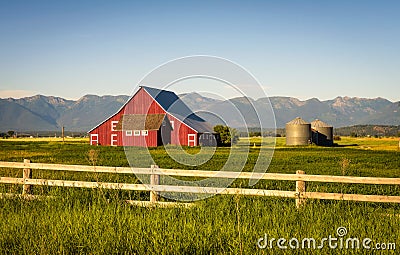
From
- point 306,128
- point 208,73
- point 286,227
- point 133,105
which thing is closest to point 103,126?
point 133,105

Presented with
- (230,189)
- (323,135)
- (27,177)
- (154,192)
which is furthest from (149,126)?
(230,189)

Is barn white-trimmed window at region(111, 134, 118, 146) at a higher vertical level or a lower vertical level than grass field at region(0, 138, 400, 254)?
higher

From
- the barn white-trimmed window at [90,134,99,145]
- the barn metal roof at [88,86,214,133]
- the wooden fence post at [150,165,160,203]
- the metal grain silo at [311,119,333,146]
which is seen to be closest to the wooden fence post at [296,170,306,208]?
the wooden fence post at [150,165,160,203]

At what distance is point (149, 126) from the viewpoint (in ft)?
190

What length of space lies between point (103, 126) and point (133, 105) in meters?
5.30

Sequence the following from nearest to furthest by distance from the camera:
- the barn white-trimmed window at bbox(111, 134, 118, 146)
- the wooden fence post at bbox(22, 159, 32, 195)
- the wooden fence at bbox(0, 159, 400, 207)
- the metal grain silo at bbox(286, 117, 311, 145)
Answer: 1. the wooden fence at bbox(0, 159, 400, 207)
2. the wooden fence post at bbox(22, 159, 32, 195)
3. the barn white-trimmed window at bbox(111, 134, 118, 146)
4. the metal grain silo at bbox(286, 117, 311, 145)

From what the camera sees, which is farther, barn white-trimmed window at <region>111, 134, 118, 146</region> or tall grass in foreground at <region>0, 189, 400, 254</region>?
barn white-trimmed window at <region>111, 134, 118, 146</region>

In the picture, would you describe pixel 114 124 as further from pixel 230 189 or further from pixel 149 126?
pixel 230 189

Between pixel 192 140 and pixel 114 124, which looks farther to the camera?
pixel 114 124

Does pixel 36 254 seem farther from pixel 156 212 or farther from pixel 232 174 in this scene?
pixel 232 174

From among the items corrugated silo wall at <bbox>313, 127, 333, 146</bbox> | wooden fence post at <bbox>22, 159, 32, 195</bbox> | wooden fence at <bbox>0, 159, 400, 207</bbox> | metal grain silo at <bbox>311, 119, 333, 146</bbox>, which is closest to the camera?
wooden fence at <bbox>0, 159, 400, 207</bbox>

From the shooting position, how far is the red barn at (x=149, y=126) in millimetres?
57969

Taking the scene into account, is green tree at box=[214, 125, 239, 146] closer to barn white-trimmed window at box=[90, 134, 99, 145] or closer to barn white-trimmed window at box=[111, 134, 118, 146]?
barn white-trimmed window at box=[111, 134, 118, 146]

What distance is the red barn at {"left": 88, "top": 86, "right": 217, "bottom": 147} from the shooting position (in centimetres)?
5797
